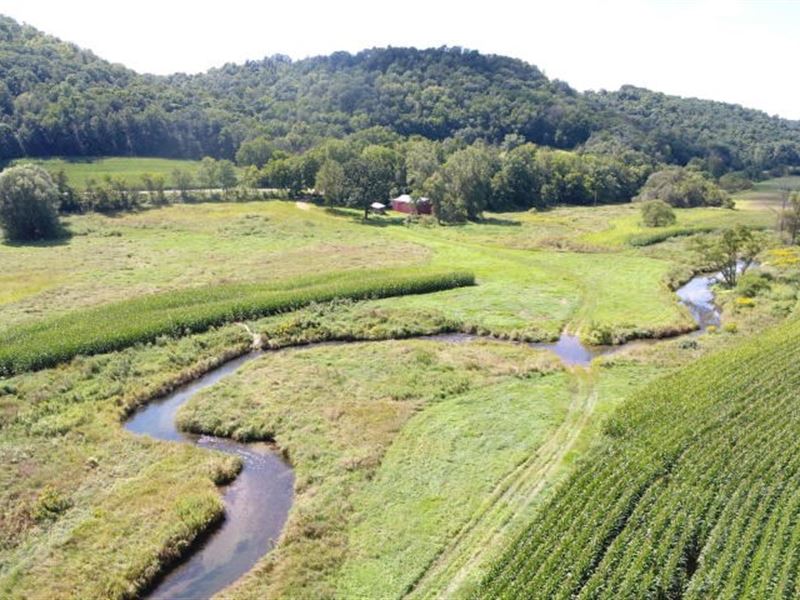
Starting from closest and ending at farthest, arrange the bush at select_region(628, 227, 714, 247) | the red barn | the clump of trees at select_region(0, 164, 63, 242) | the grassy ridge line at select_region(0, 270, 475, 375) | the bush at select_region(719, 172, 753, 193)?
the grassy ridge line at select_region(0, 270, 475, 375) → the clump of trees at select_region(0, 164, 63, 242) → the bush at select_region(628, 227, 714, 247) → the red barn → the bush at select_region(719, 172, 753, 193)

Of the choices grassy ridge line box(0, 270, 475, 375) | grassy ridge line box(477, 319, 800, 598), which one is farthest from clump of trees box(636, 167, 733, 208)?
grassy ridge line box(477, 319, 800, 598)

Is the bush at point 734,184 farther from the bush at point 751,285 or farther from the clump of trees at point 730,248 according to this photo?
the bush at point 751,285

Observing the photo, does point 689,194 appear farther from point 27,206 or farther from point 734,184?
point 27,206

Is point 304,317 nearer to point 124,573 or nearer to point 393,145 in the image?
point 124,573

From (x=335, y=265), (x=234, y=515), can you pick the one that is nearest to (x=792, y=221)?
(x=335, y=265)

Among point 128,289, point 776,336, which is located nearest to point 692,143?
point 776,336

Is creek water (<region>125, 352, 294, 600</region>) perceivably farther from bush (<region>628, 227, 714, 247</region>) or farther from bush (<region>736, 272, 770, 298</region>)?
bush (<region>628, 227, 714, 247</region>)
